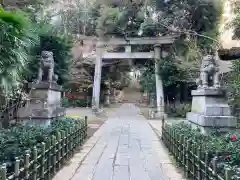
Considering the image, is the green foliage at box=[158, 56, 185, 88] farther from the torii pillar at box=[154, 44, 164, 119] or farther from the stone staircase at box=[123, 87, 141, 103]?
the stone staircase at box=[123, 87, 141, 103]

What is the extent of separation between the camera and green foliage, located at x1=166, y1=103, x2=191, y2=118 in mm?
23761

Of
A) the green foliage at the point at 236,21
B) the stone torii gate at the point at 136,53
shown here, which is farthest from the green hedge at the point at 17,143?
the stone torii gate at the point at 136,53

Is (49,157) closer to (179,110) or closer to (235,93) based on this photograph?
(235,93)

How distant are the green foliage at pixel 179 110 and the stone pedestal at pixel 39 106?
14964mm

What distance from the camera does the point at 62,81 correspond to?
13359 millimetres

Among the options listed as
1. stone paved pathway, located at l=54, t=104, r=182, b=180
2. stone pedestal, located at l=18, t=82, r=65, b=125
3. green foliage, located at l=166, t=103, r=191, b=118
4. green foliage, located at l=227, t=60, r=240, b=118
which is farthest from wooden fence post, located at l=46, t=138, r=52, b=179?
green foliage, located at l=166, t=103, r=191, b=118

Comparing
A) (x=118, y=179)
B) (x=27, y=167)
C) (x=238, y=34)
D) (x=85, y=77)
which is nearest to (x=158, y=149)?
(x=118, y=179)

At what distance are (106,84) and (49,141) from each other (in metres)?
30.1

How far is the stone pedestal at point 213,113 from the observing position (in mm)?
8398

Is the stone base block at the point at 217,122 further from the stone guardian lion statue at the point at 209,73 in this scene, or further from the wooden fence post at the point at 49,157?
the wooden fence post at the point at 49,157

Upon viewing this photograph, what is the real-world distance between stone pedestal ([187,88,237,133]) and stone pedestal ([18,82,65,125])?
4.05m

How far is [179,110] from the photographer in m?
24.2

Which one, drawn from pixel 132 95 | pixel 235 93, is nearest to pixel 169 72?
pixel 235 93

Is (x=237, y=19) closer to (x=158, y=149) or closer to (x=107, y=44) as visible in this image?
(x=158, y=149)
